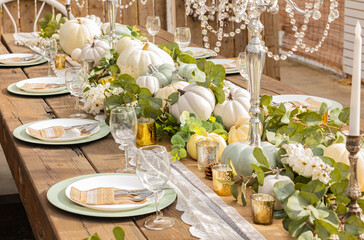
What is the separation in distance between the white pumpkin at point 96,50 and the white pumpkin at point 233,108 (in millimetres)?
916

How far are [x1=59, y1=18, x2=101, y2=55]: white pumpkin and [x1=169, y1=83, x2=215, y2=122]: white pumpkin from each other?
1.31 m

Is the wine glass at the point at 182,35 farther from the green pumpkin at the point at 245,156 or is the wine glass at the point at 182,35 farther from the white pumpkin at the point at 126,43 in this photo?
the green pumpkin at the point at 245,156

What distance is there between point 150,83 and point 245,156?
25.6 inches

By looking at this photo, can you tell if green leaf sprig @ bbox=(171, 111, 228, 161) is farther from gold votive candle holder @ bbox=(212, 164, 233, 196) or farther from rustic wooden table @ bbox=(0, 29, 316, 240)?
gold votive candle holder @ bbox=(212, 164, 233, 196)

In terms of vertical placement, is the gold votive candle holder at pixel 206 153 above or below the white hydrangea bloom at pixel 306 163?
below

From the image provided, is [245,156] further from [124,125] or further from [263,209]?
[124,125]

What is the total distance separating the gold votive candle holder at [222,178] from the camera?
4.41 ft

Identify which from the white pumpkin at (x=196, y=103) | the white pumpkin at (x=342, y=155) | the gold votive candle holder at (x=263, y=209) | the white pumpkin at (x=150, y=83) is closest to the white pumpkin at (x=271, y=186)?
the gold votive candle holder at (x=263, y=209)

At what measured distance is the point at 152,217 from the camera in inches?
49.6

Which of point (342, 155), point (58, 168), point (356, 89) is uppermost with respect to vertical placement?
point (356, 89)

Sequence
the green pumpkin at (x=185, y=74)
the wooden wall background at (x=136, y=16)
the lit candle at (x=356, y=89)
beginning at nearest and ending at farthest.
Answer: the lit candle at (x=356, y=89), the green pumpkin at (x=185, y=74), the wooden wall background at (x=136, y=16)

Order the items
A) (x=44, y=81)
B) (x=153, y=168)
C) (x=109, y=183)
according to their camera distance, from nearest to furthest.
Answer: (x=153, y=168) < (x=109, y=183) < (x=44, y=81)

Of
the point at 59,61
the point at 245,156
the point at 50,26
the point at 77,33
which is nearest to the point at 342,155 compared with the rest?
the point at 245,156

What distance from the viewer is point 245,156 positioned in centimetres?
135
